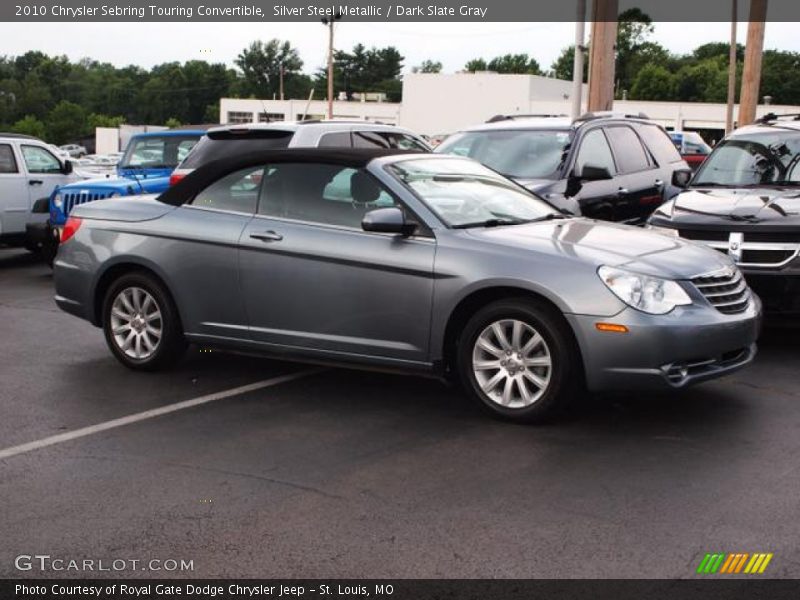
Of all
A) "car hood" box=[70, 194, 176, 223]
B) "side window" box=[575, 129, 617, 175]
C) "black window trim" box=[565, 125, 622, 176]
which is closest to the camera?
"car hood" box=[70, 194, 176, 223]

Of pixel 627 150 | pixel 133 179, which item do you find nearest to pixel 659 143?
pixel 627 150

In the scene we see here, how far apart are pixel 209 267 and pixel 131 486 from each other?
235cm

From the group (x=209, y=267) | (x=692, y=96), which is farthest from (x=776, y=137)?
(x=692, y=96)

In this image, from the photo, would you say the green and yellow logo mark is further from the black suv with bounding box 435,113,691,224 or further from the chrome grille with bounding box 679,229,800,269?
the black suv with bounding box 435,113,691,224

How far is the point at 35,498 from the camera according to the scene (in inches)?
193

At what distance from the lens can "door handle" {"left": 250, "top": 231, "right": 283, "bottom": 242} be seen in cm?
684

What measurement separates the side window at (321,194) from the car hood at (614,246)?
2.43 feet

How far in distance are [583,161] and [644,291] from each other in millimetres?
5260

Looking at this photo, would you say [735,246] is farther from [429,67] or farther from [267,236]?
[429,67]

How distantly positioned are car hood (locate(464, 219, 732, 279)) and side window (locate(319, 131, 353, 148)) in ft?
12.7

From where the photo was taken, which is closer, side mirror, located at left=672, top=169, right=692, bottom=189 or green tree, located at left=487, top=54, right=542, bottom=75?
side mirror, located at left=672, top=169, right=692, bottom=189

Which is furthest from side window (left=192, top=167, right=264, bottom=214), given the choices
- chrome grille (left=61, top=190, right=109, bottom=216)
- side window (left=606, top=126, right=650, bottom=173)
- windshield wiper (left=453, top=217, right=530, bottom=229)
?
side window (left=606, top=126, right=650, bottom=173)
